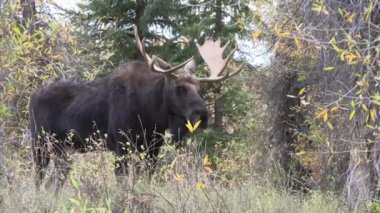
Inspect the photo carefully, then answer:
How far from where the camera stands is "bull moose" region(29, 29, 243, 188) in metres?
9.08

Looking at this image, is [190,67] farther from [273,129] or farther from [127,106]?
[273,129]

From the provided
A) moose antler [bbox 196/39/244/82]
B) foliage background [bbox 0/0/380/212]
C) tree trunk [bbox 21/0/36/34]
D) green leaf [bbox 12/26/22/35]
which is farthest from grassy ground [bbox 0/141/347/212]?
moose antler [bbox 196/39/244/82]

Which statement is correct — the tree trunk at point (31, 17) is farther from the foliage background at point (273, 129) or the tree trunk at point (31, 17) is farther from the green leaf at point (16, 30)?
the green leaf at point (16, 30)

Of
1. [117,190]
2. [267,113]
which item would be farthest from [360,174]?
[267,113]

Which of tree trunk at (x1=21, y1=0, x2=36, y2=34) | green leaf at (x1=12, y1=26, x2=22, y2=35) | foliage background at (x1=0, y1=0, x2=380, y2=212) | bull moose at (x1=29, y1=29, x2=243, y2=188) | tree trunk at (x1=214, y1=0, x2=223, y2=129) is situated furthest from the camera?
tree trunk at (x1=214, y1=0, x2=223, y2=129)

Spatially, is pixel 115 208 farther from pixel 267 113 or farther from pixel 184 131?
pixel 267 113

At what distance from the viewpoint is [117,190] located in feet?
18.8

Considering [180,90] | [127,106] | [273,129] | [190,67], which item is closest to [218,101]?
[273,129]

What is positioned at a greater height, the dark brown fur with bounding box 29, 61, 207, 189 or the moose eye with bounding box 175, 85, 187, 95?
the moose eye with bounding box 175, 85, 187, 95

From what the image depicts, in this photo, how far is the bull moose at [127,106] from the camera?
9.08 meters

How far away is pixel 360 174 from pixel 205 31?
41.5 feet

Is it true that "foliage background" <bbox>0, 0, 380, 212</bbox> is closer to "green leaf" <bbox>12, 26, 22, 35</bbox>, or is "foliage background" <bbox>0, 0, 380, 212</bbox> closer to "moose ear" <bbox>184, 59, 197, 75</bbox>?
"green leaf" <bbox>12, 26, 22, 35</bbox>

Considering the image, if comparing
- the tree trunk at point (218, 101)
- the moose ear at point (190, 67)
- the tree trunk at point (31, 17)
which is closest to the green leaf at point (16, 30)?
the tree trunk at point (31, 17)

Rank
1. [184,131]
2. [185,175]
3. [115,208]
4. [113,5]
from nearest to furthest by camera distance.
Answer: [115,208] < [185,175] < [184,131] < [113,5]
